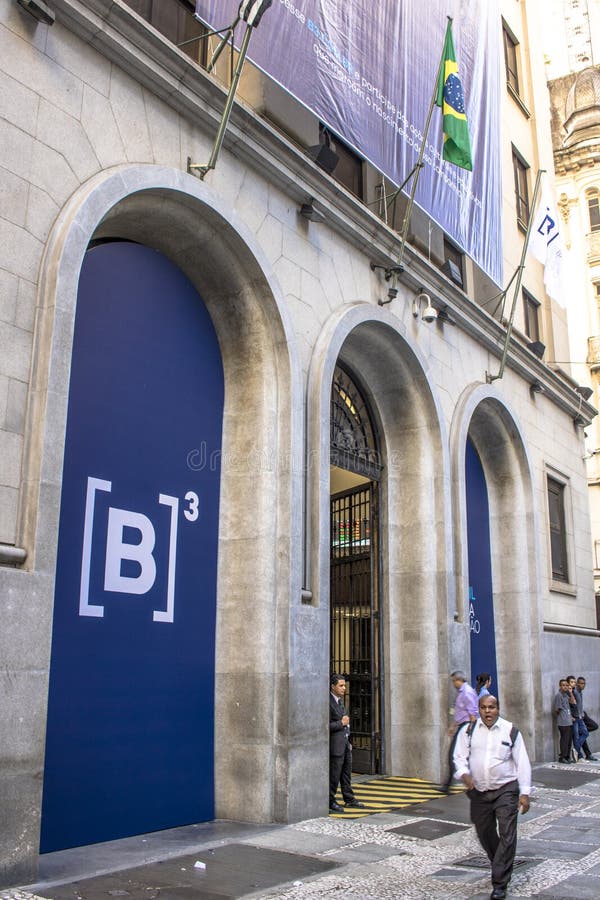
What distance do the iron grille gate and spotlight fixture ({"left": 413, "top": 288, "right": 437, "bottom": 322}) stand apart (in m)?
3.15

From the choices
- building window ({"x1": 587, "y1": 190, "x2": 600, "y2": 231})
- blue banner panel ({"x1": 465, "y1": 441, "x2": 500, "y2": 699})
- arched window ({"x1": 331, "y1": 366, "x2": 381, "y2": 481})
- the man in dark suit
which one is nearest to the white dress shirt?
the man in dark suit

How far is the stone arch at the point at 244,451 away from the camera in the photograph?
10086mm

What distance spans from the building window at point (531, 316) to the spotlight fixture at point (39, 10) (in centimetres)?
1549

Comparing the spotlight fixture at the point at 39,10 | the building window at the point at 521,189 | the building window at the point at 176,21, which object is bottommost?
the spotlight fixture at the point at 39,10

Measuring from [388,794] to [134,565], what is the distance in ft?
19.1

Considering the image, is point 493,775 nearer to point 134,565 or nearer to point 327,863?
point 327,863

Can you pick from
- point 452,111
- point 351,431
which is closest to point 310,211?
point 351,431

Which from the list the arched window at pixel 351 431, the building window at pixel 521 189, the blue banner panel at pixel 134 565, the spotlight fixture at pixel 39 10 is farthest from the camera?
the building window at pixel 521 189

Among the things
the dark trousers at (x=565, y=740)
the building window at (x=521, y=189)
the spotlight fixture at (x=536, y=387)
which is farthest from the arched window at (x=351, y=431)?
the building window at (x=521, y=189)

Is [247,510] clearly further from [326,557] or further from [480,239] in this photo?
[480,239]

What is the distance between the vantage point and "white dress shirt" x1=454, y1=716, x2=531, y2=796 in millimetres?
7516

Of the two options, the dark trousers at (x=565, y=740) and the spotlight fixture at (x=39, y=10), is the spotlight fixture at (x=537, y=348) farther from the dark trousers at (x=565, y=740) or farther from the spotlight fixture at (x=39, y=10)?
the spotlight fixture at (x=39, y=10)

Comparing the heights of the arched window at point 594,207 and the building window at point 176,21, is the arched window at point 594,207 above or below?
above

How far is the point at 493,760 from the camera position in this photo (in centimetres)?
757
